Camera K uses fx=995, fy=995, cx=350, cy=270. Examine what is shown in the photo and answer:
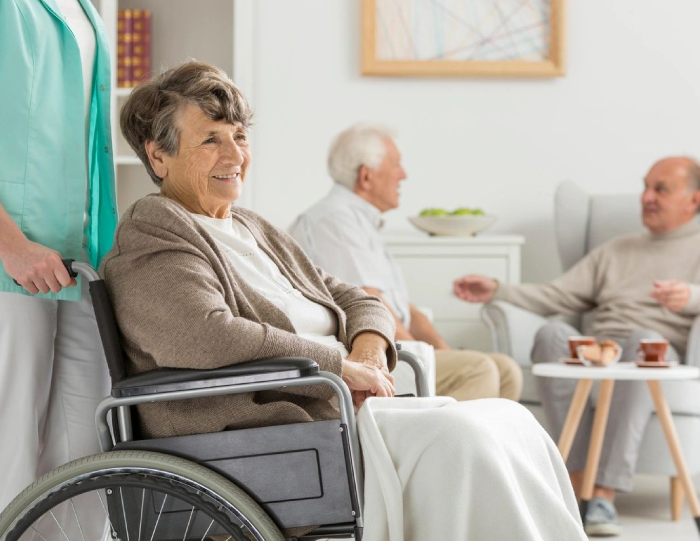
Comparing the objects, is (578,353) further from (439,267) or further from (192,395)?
(192,395)

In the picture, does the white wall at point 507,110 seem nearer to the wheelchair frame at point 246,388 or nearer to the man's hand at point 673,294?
the man's hand at point 673,294

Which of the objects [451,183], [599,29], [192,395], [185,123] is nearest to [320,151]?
[451,183]

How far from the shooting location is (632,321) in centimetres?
363

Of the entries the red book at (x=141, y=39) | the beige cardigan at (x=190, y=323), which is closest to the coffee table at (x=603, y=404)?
the beige cardigan at (x=190, y=323)

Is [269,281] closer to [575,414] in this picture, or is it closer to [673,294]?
[575,414]

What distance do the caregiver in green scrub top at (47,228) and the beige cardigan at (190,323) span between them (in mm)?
122

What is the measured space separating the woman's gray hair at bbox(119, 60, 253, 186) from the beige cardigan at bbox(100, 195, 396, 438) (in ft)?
0.53

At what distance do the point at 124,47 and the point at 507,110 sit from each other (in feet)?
5.77

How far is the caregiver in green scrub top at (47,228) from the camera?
167 cm

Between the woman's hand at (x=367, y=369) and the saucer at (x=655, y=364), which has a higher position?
the woman's hand at (x=367, y=369)

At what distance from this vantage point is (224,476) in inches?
59.1

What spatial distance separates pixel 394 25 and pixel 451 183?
777mm

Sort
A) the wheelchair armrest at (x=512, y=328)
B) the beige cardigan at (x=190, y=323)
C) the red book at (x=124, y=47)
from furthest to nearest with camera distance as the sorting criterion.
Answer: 1. the red book at (x=124, y=47)
2. the wheelchair armrest at (x=512, y=328)
3. the beige cardigan at (x=190, y=323)

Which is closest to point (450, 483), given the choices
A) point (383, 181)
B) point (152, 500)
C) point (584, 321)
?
point (152, 500)
